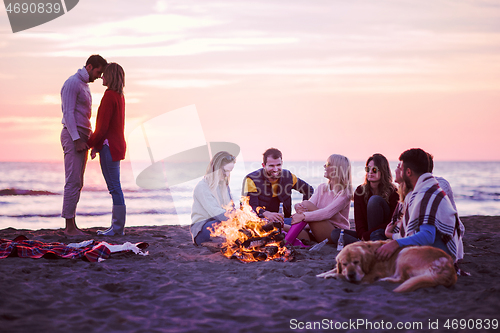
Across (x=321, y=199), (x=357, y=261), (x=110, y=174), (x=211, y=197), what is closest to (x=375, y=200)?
(x=321, y=199)

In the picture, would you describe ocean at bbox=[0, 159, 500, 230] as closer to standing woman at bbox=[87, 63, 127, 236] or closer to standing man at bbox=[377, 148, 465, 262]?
standing woman at bbox=[87, 63, 127, 236]

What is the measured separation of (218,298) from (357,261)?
143 cm

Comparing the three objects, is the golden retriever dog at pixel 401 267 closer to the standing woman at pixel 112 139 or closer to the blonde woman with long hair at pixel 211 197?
the blonde woman with long hair at pixel 211 197

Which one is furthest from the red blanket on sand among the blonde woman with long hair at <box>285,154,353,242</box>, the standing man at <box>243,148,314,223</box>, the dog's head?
the dog's head

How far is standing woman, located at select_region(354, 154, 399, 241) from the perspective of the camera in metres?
5.64

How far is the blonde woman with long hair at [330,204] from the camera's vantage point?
6.18 metres

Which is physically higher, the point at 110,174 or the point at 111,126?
the point at 111,126

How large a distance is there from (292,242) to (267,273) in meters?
1.73

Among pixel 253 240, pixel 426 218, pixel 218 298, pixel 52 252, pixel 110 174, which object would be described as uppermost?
pixel 110 174

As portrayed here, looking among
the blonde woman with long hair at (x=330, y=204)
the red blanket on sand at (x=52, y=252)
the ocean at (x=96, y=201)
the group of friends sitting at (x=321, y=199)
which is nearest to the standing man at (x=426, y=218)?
the group of friends sitting at (x=321, y=199)

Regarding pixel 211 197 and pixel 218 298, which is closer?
pixel 218 298

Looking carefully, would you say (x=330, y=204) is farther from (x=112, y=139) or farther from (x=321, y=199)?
(x=112, y=139)

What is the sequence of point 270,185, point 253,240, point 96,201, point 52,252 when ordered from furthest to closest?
point 96,201
point 270,185
point 253,240
point 52,252

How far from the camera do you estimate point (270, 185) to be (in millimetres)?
6699
